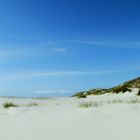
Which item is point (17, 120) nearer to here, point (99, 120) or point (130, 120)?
point (99, 120)

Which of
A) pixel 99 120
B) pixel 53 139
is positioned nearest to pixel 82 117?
pixel 99 120

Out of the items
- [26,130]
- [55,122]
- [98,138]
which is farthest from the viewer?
[55,122]

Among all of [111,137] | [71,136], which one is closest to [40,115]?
[71,136]

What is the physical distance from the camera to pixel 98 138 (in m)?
5.43

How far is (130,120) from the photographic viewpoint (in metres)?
6.53

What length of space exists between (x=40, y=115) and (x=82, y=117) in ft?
4.54

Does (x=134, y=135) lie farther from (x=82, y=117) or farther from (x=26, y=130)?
(x=26, y=130)

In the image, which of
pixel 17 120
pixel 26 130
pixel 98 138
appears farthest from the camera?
pixel 17 120

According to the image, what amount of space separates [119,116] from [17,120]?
2594 millimetres

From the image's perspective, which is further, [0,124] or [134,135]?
[0,124]

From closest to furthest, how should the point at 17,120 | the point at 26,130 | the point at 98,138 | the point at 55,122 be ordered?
the point at 98,138, the point at 26,130, the point at 55,122, the point at 17,120

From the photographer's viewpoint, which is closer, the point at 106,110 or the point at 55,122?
the point at 55,122

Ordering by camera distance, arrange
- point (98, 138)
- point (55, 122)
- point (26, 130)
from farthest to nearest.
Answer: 1. point (55, 122)
2. point (26, 130)
3. point (98, 138)

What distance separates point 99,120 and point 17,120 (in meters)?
2.21
